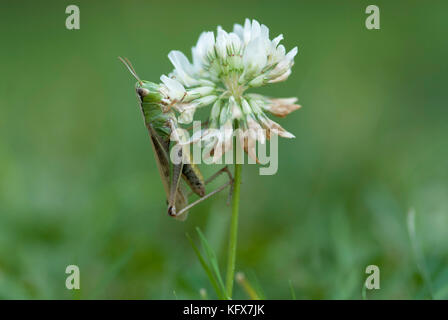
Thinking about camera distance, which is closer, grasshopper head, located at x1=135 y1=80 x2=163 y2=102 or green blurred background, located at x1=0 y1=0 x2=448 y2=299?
grasshopper head, located at x1=135 y1=80 x2=163 y2=102

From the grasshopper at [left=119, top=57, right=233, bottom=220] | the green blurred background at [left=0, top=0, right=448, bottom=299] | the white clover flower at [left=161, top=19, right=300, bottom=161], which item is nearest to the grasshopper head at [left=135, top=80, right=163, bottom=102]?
the grasshopper at [left=119, top=57, right=233, bottom=220]

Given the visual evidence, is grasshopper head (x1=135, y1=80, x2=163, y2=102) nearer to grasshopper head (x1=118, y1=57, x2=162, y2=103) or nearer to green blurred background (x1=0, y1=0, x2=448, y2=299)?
grasshopper head (x1=118, y1=57, x2=162, y2=103)

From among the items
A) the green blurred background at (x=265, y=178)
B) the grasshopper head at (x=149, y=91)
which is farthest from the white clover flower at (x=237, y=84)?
the green blurred background at (x=265, y=178)

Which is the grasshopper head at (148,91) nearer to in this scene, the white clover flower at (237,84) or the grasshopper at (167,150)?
the grasshopper at (167,150)

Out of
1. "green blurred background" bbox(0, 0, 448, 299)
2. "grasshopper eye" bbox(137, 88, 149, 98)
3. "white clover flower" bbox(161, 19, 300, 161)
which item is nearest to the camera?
"white clover flower" bbox(161, 19, 300, 161)
